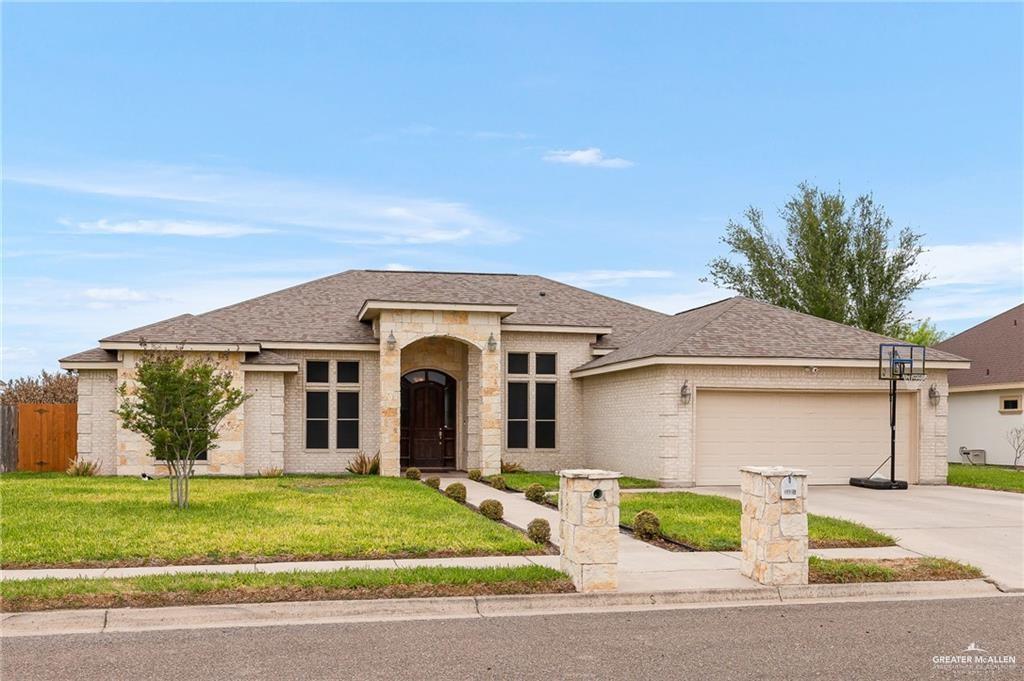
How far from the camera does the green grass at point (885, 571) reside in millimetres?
10500

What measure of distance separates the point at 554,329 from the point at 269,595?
61.1 feet

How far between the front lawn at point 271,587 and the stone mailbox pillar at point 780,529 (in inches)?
81.7

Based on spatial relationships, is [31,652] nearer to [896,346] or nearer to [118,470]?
[118,470]

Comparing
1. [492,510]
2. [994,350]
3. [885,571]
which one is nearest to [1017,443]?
[994,350]

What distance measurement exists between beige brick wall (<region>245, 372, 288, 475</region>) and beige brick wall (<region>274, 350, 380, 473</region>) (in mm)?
1049

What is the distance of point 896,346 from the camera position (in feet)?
73.5

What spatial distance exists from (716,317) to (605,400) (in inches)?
145

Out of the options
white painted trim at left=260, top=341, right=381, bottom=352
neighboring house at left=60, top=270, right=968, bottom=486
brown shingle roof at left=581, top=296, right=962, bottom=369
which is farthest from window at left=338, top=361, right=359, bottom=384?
brown shingle roof at left=581, top=296, right=962, bottom=369

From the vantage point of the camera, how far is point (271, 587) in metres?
9.52

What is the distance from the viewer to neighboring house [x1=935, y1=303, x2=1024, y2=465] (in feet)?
103

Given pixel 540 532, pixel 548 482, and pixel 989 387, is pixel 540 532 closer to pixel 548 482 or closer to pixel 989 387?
pixel 548 482

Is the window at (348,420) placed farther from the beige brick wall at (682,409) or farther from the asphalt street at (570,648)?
the asphalt street at (570,648)

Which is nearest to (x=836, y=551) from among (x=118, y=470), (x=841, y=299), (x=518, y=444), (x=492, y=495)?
(x=492, y=495)

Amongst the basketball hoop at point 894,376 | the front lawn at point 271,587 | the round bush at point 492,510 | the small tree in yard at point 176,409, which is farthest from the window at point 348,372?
the front lawn at point 271,587
